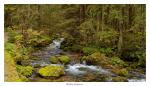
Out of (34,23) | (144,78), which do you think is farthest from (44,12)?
(144,78)

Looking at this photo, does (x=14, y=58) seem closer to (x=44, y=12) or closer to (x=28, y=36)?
(x=28, y=36)

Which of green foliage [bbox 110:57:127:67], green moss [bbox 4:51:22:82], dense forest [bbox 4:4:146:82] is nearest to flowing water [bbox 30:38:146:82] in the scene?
dense forest [bbox 4:4:146:82]

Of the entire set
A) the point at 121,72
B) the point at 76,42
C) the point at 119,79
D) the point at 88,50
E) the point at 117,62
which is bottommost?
the point at 119,79

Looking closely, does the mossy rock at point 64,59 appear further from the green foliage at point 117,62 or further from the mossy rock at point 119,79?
the mossy rock at point 119,79

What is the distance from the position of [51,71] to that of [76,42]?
0.73 metres

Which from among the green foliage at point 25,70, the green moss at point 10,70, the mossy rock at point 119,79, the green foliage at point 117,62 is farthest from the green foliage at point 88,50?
the green moss at point 10,70

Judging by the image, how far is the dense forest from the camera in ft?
26.3

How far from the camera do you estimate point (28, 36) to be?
324 inches

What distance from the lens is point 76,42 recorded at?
8.34 meters

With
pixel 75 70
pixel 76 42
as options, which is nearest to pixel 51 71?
pixel 75 70

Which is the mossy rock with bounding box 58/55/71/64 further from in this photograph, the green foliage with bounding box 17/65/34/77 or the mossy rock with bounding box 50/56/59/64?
the green foliage with bounding box 17/65/34/77

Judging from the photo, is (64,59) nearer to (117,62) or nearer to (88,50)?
(88,50)

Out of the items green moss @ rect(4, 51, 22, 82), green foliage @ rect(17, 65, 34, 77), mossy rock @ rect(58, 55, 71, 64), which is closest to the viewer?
green moss @ rect(4, 51, 22, 82)
